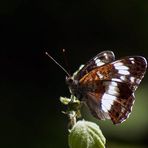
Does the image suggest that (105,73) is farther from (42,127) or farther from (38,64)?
(38,64)

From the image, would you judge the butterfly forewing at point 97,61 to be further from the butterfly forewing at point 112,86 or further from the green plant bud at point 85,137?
the green plant bud at point 85,137

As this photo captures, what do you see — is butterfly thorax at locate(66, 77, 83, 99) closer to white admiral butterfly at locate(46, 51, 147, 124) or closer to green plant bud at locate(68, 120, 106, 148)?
white admiral butterfly at locate(46, 51, 147, 124)

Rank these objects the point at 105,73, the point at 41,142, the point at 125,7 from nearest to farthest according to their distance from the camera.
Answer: the point at 105,73 < the point at 41,142 < the point at 125,7

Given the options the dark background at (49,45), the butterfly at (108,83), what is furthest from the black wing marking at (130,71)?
the dark background at (49,45)

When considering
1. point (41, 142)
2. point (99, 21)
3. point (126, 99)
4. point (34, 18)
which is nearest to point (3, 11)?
point (34, 18)

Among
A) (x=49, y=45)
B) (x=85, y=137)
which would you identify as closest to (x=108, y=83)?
(x=85, y=137)

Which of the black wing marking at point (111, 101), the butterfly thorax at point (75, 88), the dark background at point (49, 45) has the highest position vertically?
the butterfly thorax at point (75, 88)

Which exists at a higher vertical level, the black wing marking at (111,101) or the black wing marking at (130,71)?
the black wing marking at (130,71)

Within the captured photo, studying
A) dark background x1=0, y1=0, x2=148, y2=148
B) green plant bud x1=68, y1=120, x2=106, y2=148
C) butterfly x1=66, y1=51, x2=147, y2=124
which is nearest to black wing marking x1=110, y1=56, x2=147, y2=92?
butterfly x1=66, y1=51, x2=147, y2=124
